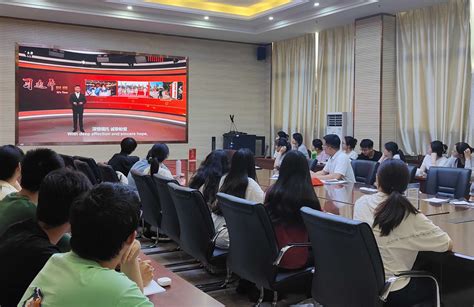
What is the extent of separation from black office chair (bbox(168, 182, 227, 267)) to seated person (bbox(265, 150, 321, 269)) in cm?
44

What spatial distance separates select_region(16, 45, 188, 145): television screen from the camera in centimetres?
814

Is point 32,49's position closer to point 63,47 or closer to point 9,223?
point 63,47

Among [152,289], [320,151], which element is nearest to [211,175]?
[152,289]

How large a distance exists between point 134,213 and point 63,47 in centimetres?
782

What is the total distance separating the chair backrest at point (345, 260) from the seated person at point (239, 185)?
1.03 meters

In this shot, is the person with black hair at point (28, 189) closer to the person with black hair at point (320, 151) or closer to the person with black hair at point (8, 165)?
the person with black hair at point (8, 165)

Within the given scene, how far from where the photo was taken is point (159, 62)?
9133mm

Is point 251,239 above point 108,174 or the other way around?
the other way around

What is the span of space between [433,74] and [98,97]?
572cm

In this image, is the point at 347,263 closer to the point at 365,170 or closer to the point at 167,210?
the point at 167,210

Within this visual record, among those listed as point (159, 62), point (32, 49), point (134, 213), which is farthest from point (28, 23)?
point (134, 213)

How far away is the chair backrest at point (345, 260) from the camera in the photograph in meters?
2.10

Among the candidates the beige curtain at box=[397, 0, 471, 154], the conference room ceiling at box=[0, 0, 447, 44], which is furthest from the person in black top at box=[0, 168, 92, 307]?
the beige curtain at box=[397, 0, 471, 154]

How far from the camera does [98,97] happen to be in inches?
343
